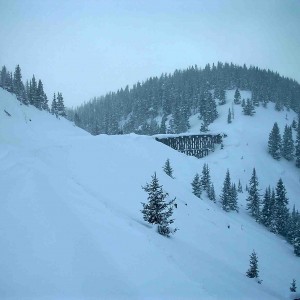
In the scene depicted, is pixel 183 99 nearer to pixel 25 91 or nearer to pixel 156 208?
pixel 25 91

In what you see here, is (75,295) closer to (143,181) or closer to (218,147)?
A: (143,181)

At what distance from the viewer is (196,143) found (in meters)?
94.4

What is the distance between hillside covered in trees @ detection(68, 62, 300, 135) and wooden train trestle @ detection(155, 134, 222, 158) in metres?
11.4

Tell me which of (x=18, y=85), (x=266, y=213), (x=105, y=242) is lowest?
(x=266, y=213)

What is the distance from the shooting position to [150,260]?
1252cm

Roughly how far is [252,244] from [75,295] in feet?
104

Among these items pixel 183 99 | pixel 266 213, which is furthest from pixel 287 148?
pixel 183 99

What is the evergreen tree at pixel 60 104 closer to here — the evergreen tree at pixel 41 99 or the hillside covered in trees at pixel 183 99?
the evergreen tree at pixel 41 99

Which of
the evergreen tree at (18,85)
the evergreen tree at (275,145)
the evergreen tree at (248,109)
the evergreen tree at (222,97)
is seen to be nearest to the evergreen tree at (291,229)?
the evergreen tree at (275,145)

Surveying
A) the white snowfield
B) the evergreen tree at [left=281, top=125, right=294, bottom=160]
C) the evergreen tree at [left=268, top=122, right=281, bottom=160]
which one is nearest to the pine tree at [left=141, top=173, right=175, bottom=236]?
the white snowfield

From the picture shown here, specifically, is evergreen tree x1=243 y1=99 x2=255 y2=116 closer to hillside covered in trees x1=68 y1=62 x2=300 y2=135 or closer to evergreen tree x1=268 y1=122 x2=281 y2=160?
hillside covered in trees x1=68 y1=62 x2=300 y2=135

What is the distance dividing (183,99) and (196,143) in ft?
160

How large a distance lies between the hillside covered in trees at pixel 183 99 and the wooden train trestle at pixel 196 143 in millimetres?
11356

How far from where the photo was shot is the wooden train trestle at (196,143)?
3593 inches
